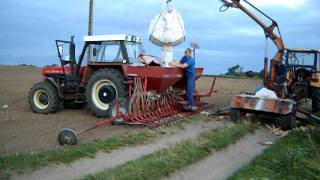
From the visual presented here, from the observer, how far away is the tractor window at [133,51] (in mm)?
14555

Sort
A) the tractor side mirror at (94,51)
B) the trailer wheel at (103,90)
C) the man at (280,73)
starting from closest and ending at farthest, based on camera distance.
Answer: the trailer wheel at (103,90) < the tractor side mirror at (94,51) < the man at (280,73)

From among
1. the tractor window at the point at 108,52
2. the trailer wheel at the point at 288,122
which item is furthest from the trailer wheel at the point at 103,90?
the trailer wheel at the point at 288,122

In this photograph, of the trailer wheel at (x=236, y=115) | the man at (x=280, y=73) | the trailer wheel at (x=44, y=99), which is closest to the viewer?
the trailer wheel at (x=236, y=115)

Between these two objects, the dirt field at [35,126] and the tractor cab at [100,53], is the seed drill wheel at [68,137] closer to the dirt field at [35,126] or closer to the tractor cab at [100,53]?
the dirt field at [35,126]

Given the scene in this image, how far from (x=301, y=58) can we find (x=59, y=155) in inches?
441

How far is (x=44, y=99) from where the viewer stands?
1555 cm

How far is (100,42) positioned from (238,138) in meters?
5.21

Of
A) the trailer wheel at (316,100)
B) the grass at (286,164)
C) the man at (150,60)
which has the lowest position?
the grass at (286,164)

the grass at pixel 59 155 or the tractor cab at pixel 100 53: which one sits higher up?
the tractor cab at pixel 100 53

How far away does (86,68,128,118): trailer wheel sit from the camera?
13.8 m

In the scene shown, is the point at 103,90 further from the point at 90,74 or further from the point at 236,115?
the point at 236,115

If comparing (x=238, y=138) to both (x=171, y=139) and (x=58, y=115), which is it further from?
(x=58, y=115)

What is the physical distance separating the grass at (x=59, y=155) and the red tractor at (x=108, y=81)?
2593 mm

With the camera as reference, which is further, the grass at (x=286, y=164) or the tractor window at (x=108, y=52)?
the tractor window at (x=108, y=52)
